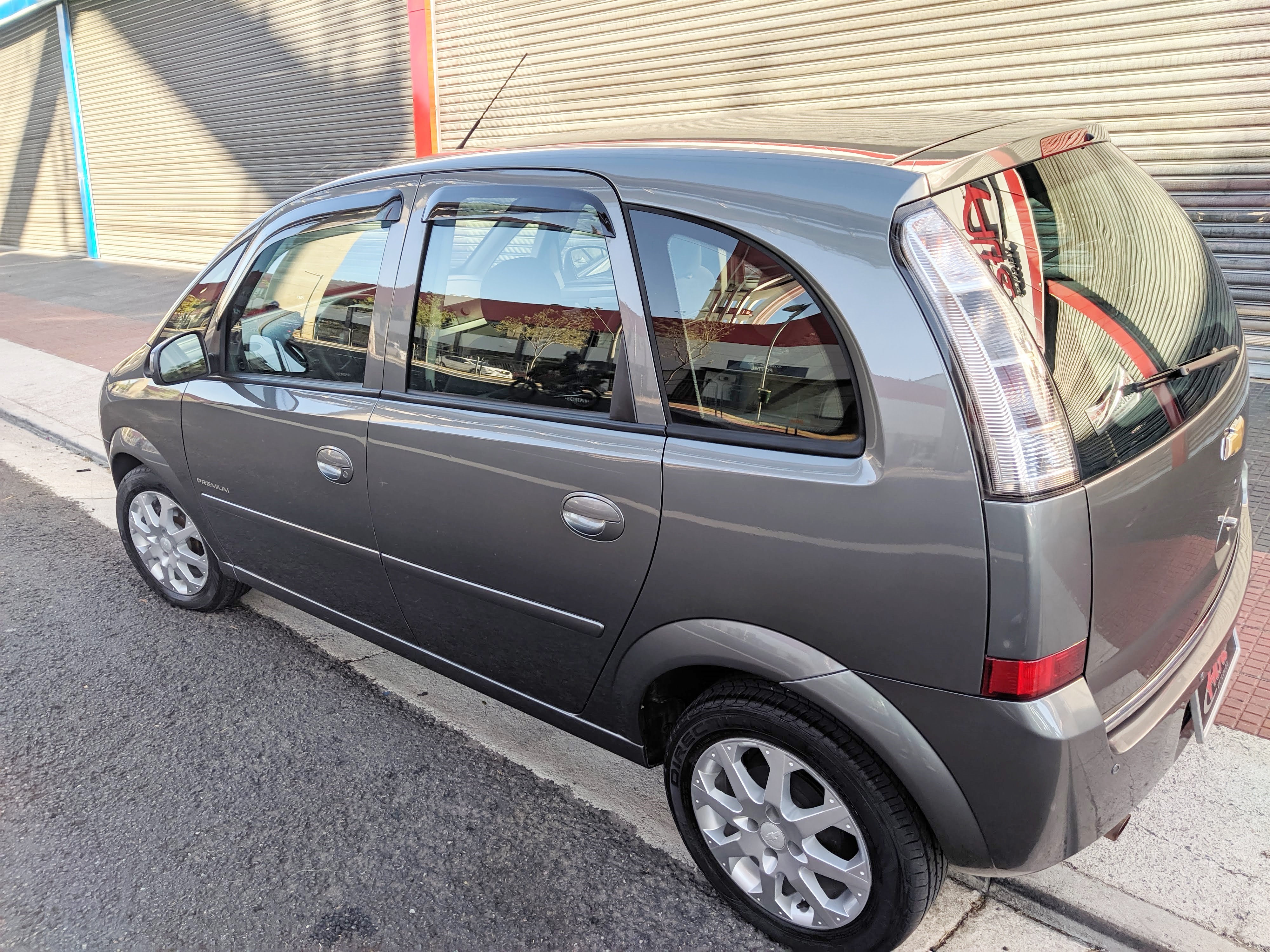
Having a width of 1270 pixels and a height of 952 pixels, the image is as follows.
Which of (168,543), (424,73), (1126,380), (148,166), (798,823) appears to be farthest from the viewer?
(148,166)

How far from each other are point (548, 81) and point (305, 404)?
278 inches

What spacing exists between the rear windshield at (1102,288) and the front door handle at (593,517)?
0.93 meters

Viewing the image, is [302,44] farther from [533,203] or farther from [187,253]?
[533,203]

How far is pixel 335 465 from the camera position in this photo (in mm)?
2680

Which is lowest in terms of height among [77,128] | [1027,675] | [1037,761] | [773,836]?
[773,836]

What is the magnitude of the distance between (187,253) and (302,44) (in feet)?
15.9

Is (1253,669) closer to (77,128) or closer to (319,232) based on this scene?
(319,232)

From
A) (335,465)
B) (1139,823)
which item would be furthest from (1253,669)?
(335,465)

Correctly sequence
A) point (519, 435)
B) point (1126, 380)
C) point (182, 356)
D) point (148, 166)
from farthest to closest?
point (148, 166) < point (182, 356) < point (519, 435) < point (1126, 380)

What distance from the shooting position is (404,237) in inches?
101

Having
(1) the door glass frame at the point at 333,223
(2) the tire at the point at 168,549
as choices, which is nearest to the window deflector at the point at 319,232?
(1) the door glass frame at the point at 333,223

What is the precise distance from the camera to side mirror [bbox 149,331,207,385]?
10.5ft

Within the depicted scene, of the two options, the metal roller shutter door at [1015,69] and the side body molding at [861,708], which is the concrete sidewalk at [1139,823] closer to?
the side body molding at [861,708]

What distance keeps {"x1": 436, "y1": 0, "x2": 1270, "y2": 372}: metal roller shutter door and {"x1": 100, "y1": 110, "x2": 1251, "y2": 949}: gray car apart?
3.59 m
